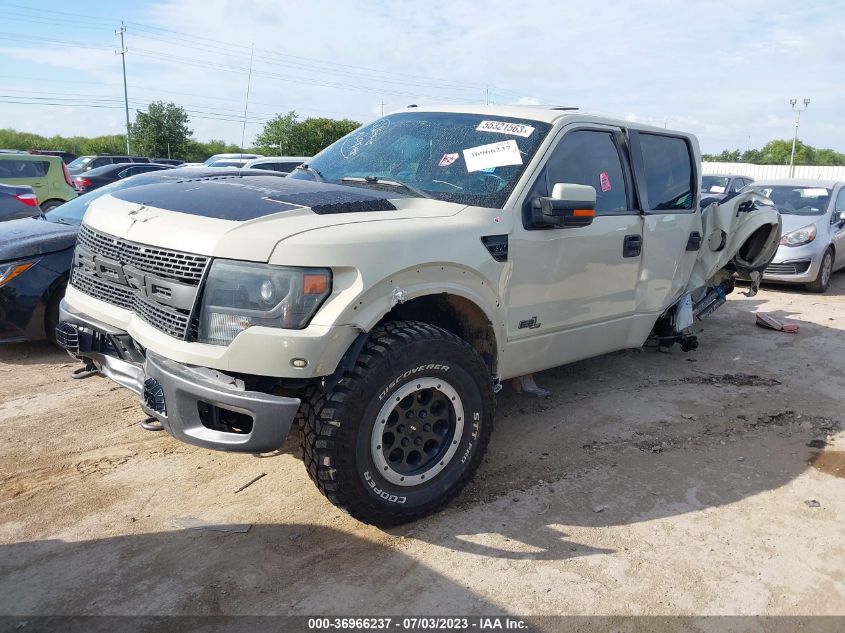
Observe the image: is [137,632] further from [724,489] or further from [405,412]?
[724,489]

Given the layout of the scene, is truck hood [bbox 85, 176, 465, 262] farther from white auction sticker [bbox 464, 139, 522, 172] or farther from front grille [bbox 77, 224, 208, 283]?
white auction sticker [bbox 464, 139, 522, 172]

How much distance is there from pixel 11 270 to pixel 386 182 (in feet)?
11.5

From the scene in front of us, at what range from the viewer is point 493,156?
12.6 ft

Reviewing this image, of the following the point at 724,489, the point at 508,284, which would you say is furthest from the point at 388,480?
the point at 724,489

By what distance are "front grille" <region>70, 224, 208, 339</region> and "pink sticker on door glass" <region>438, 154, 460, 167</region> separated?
5.48 ft

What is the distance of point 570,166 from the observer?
4.08m

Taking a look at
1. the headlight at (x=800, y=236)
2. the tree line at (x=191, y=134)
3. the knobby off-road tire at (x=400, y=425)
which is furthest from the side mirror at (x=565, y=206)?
the tree line at (x=191, y=134)

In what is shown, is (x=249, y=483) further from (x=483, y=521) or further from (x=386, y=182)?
(x=386, y=182)

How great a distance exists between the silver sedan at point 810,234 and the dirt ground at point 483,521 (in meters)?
5.45

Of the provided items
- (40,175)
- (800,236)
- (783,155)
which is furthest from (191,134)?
(783,155)

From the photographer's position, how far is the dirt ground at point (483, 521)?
277cm

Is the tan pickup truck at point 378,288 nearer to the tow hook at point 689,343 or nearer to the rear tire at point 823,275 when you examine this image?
the tow hook at point 689,343

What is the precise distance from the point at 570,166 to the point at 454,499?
2.11 m

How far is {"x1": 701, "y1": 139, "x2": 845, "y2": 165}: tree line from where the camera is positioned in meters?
76.9
